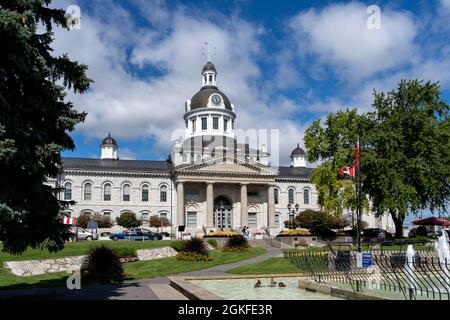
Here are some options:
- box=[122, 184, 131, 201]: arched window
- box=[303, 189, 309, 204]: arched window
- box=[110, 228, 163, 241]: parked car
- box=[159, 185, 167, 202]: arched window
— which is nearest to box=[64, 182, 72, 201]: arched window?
box=[122, 184, 131, 201]: arched window

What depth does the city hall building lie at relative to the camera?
63.5 meters

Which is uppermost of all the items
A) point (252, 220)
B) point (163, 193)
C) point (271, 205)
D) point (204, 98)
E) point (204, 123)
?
point (204, 98)

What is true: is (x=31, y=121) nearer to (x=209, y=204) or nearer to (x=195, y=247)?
(x=195, y=247)

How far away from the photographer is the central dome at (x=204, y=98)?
252 feet

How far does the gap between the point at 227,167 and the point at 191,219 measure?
29.2ft

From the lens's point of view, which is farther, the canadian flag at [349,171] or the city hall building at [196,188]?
the city hall building at [196,188]

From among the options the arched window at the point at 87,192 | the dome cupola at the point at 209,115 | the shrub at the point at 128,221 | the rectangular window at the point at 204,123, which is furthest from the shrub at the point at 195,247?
the rectangular window at the point at 204,123

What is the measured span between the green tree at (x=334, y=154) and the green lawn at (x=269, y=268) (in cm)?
1513

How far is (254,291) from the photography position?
604 inches

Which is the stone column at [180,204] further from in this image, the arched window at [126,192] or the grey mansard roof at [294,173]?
the grey mansard roof at [294,173]

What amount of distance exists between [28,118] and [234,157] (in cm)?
5290

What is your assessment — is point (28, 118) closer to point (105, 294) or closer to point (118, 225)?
point (105, 294)

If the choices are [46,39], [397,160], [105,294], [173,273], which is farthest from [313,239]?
[46,39]

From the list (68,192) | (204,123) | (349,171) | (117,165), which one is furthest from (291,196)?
(349,171)
